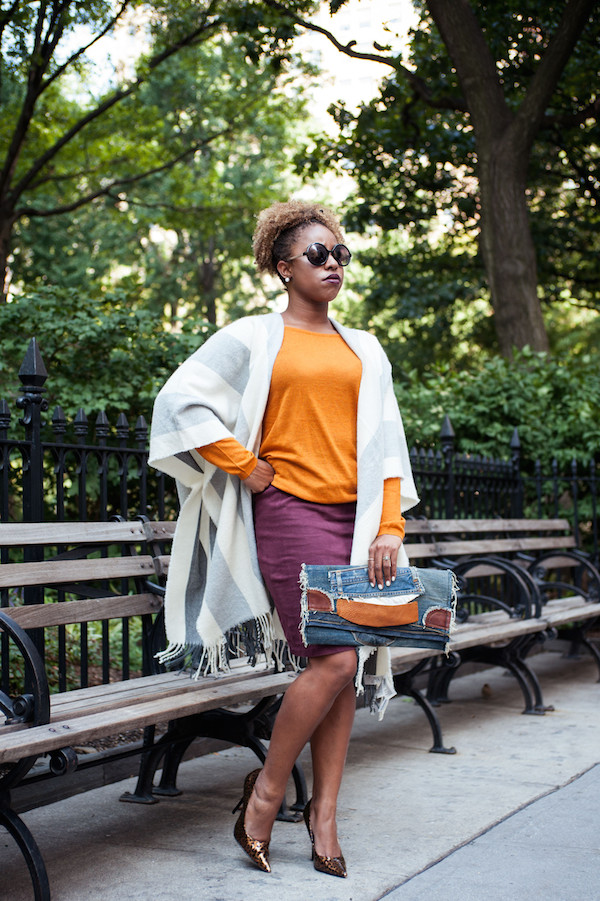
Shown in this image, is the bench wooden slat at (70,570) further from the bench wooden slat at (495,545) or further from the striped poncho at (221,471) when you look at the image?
the bench wooden slat at (495,545)

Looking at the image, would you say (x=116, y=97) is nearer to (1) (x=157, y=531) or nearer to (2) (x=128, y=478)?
(2) (x=128, y=478)

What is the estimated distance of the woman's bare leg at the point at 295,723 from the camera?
8.95 ft

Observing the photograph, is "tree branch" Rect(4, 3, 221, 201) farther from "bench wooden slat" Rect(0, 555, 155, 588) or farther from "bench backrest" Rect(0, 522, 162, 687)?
"bench wooden slat" Rect(0, 555, 155, 588)

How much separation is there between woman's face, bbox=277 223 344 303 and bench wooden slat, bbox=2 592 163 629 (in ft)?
4.23

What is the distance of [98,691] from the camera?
308cm

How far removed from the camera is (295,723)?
2.74 metres

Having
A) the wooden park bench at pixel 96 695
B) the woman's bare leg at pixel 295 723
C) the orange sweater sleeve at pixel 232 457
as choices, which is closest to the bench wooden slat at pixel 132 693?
the wooden park bench at pixel 96 695

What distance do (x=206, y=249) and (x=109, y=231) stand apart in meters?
3.20

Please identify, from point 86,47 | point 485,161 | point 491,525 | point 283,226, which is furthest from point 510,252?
point 283,226

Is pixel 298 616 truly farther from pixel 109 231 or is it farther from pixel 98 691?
pixel 109 231

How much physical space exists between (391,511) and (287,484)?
354 millimetres

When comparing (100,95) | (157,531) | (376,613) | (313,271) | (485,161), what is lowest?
(376,613)

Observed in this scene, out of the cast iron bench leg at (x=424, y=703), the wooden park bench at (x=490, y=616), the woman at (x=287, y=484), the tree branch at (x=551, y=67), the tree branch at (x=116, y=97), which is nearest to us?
the woman at (x=287, y=484)

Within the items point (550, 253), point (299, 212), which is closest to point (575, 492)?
point (299, 212)
